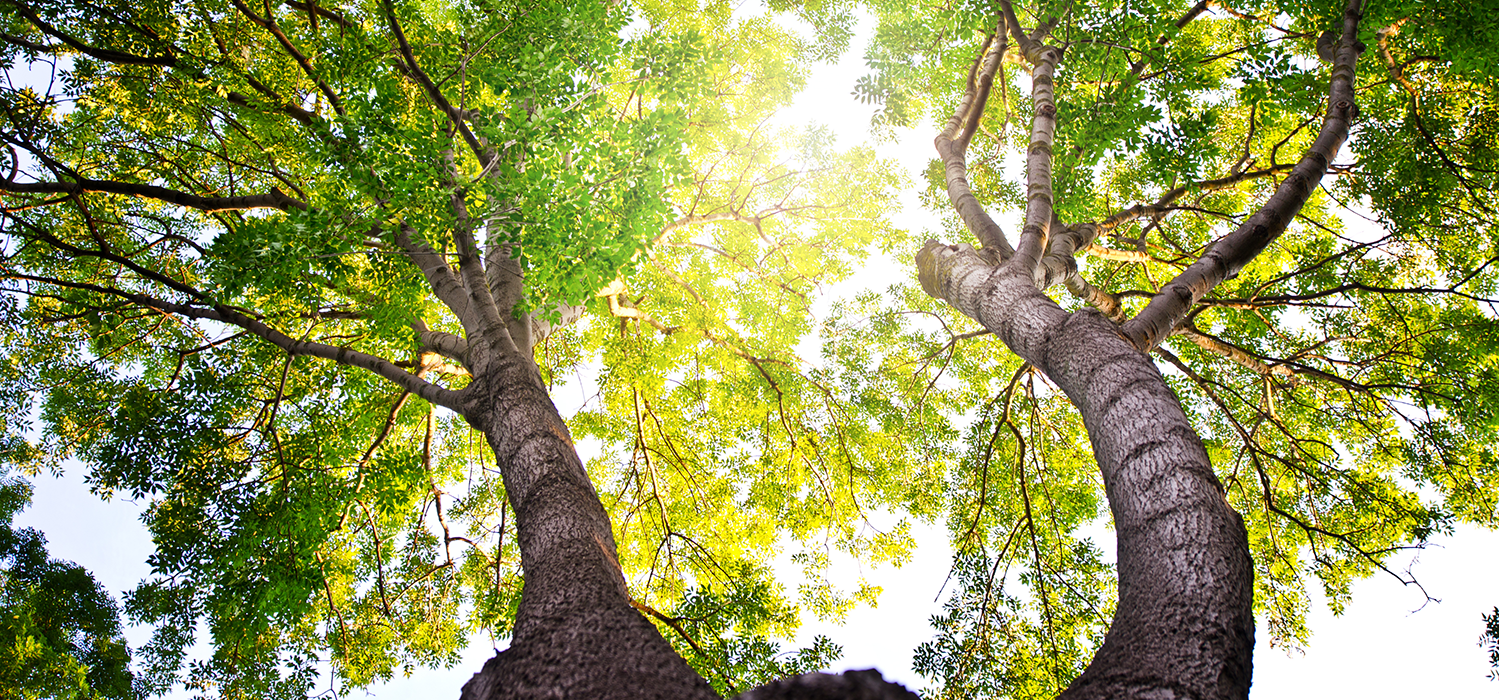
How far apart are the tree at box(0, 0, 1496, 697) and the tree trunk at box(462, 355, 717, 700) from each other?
2 centimetres

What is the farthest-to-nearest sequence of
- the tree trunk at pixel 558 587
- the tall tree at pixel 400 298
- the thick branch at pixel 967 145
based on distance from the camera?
the thick branch at pixel 967 145 < the tall tree at pixel 400 298 < the tree trunk at pixel 558 587

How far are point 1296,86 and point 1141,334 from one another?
3.66 metres

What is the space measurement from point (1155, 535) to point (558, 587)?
Result: 78.5 inches

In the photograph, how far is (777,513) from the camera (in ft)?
24.3

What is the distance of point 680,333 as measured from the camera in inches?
264

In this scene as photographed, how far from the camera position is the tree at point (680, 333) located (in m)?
2.93

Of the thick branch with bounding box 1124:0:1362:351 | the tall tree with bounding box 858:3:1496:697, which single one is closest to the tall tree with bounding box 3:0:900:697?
the tall tree with bounding box 858:3:1496:697

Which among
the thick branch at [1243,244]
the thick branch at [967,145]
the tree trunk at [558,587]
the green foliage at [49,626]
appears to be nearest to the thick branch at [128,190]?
the tree trunk at [558,587]

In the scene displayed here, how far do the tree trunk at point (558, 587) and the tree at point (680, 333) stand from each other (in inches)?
0.7

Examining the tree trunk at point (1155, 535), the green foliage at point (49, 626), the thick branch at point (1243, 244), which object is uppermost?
the green foliage at point (49, 626)

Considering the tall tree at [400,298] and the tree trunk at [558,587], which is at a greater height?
the tall tree at [400,298]

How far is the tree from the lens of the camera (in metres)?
2.93

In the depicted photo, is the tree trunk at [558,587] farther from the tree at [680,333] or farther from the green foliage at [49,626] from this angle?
the green foliage at [49,626]

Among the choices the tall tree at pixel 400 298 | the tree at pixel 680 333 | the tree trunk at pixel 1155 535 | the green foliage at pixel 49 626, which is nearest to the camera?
the tree trunk at pixel 1155 535
